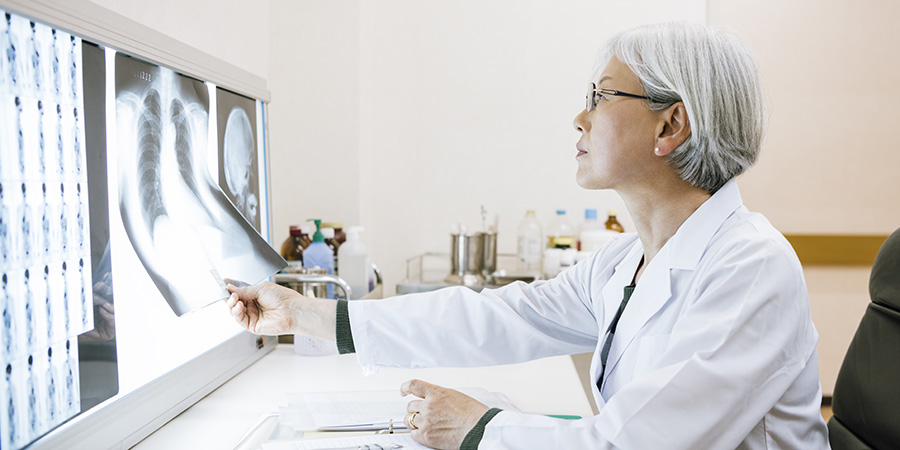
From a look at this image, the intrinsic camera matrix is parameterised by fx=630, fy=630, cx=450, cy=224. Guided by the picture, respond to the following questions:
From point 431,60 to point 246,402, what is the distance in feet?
6.18

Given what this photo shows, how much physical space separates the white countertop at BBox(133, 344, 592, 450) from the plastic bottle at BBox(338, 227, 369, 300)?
1.17 feet

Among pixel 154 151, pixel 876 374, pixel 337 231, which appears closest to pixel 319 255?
pixel 337 231

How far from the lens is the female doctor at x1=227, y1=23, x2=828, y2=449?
0.75 meters

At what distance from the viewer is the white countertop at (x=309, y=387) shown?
1.01m

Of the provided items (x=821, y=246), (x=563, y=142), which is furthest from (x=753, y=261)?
(x=821, y=246)

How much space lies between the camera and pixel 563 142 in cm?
269

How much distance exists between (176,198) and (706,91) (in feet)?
2.72

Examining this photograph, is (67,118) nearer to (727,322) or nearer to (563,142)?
(727,322)

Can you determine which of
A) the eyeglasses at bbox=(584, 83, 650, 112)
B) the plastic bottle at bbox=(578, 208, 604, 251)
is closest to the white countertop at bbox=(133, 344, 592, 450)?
the eyeglasses at bbox=(584, 83, 650, 112)

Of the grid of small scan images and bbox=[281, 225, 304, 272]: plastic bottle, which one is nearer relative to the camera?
the grid of small scan images

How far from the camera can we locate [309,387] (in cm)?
125

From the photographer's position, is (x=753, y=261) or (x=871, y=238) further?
(x=871, y=238)

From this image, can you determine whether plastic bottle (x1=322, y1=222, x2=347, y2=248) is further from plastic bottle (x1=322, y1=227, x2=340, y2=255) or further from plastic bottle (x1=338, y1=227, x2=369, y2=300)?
plastic bottle (x1=338, y1=227, x2=369, y2=300)

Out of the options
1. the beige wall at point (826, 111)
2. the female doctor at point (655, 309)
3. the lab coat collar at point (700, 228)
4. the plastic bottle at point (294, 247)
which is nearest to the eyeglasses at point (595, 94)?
the female doctor at point (655, 309)
